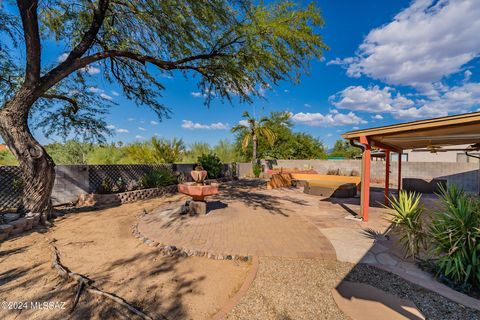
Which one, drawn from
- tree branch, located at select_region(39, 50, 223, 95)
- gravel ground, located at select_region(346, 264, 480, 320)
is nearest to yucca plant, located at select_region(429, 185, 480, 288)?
gravel ground, located at select_region(346, 264, 480, 320)

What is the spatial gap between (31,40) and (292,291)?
25.4 ft

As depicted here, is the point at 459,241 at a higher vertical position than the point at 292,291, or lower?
higher

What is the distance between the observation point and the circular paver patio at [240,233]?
3752mm

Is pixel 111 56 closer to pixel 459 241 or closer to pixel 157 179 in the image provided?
pixel 157 179

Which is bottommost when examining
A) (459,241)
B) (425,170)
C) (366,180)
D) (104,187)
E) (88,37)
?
(104,187)

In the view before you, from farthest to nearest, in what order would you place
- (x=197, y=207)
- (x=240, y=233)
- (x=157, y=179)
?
(x=157, y=179), (x=197, y=207), (x=240, y=233)

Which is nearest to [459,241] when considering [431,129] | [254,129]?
[431,129]

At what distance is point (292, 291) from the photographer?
2.60 m

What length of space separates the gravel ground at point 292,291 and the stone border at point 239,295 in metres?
0.05

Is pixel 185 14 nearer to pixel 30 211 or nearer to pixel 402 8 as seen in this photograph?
pixel 30 211

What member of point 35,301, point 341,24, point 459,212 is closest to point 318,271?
point 459,212

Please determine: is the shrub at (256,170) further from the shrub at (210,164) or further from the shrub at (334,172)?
the shrub at (334,172)

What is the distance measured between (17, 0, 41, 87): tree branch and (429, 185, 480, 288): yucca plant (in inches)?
346

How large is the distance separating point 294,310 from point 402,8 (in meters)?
11.1
